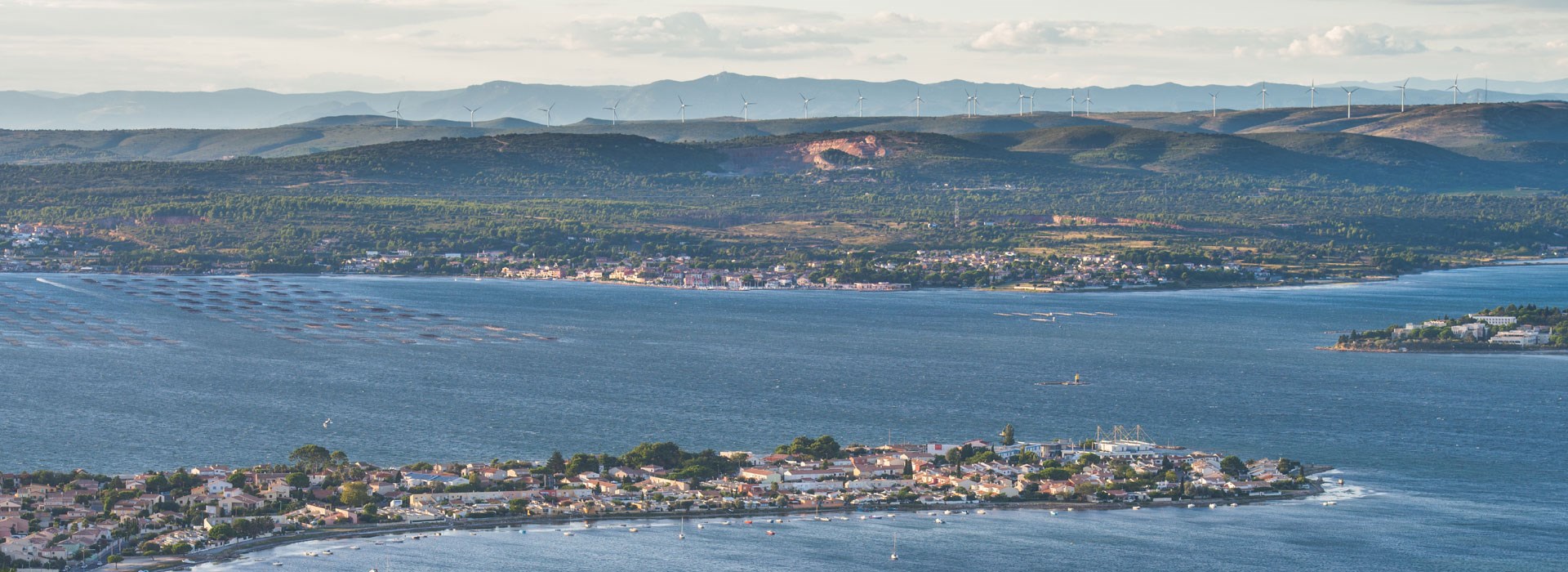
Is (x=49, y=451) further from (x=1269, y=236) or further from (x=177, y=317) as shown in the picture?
(x=1269, y=236)

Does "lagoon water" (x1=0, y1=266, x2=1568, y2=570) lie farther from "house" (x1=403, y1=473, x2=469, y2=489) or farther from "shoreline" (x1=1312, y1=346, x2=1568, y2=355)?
"house" (x1=403, y1=473, x2=469, y2=489)

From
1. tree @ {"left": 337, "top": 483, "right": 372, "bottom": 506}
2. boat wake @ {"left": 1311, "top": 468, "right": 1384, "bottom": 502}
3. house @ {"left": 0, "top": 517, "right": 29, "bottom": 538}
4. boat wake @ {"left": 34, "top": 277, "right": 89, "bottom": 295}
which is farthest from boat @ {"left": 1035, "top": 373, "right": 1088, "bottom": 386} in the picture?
boat wake @ {"left": 34, "top": 277, "right": 89, "bottom": 295}

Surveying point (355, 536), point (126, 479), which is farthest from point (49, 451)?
point (355, 536)

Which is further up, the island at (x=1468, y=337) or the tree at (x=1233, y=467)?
the island at (x=1468, y=337)

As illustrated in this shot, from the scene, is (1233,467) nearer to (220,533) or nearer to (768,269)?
(220,533)

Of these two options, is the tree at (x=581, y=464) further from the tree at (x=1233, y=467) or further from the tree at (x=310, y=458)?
the tree at (x=1233, y=467)

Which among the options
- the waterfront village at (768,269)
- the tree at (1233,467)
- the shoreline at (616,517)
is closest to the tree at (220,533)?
the shoreline at (616,517)
